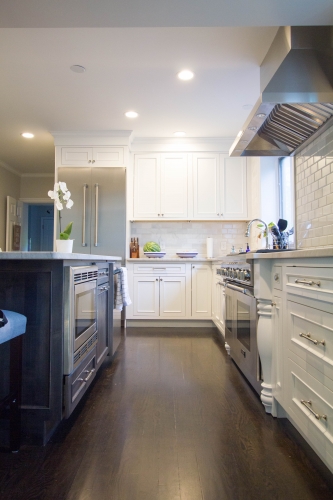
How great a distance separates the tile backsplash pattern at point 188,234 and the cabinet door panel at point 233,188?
285 mm

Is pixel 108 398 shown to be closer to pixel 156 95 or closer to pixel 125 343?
pixel 125 343

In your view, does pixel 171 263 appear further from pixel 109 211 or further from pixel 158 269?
pixel 109 211

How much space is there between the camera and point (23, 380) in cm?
143

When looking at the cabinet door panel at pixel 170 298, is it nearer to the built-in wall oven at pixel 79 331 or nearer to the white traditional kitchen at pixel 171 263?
the white traditional kitchen at pixel 171 263

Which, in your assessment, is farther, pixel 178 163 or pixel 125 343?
pixel 178 163

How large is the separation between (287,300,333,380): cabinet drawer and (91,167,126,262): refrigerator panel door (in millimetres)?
2958

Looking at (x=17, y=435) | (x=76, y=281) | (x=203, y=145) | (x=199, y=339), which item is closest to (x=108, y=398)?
(x=17, y=435)

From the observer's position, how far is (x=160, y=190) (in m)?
4.44

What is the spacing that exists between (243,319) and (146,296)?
2.14m

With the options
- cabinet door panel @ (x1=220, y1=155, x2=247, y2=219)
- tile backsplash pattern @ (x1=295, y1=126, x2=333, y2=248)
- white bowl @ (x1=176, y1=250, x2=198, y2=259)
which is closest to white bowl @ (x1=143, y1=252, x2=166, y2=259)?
white bowl @ (x1=176, y1=250, x2=198, y2=259)

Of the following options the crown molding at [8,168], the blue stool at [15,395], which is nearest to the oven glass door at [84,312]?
the blue stool at [15,395]

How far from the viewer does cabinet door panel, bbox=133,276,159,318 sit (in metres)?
4.17

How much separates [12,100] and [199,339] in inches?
131

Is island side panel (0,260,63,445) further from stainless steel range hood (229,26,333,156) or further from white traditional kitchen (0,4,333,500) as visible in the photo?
stainless steel range hood (229,26,333,156)
